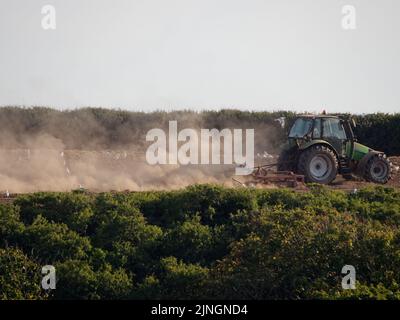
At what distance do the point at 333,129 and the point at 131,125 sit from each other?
1796cm

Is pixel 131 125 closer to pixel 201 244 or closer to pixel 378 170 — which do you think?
pixel 378 170

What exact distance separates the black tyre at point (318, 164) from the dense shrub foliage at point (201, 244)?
359cm

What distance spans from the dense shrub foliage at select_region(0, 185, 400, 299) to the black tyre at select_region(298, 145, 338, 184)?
11.8ft

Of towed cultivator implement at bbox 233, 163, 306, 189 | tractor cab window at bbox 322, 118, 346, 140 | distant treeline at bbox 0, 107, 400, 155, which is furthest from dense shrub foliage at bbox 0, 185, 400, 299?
distant treeline at bbox 0, 107, 400, 155

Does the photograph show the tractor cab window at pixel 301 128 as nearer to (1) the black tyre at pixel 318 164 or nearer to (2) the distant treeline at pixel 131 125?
(1) the black tyre at pixel 318 164

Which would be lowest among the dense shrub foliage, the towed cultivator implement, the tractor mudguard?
the dense shrub foliage

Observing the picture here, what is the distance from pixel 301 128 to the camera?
26906 mm

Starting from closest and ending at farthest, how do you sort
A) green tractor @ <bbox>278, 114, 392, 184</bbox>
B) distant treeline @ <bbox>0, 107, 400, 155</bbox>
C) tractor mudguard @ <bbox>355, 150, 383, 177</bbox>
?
green tractor @ <bbox>278, 114, 392, 184</bbox> < tractor mudguard @ <bbox>355, 150, 383, 177</bbox> < distant treeline @ <bbox>0, 107, 400, 155</bbox>

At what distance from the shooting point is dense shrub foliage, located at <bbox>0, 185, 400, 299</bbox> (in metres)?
17.4

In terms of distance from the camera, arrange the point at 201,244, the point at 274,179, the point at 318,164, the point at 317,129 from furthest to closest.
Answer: the point at 317,129 → the point at 318,164 → the point at 274,179 → the point at 201,244

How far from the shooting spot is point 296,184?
25.4 metres

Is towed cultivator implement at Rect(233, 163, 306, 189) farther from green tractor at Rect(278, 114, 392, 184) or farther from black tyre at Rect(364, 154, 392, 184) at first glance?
black tyre at Rect(364, 154, 392, 184)

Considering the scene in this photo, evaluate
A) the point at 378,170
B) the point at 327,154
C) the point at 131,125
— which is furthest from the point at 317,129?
the point at 131,125
